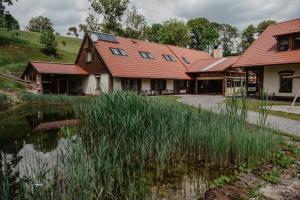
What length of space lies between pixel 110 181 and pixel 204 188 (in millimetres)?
1525

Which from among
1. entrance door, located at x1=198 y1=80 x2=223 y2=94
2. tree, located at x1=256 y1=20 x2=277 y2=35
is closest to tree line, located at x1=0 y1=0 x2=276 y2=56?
tree, located at x1=256 y1=20 x2=277 y2=35

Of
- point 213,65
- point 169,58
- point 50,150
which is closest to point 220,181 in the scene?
point 50,150

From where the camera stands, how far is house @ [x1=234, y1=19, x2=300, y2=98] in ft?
60.2

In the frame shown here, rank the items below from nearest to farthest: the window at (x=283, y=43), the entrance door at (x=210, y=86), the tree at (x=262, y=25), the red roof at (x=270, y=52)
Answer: the red roof at (x=270, y=52)
the window at (x=283, y=43)
the entrance door at (x=210, y=86)
the tree at (x=262, y=25)

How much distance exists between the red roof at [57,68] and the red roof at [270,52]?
14132 mm

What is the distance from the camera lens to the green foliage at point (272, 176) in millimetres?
4492

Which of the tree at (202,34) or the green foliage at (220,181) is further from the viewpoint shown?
the tree at (202,34)

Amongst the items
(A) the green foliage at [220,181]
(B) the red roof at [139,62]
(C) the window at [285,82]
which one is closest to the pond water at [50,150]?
(A) the green foliage at [220,181]

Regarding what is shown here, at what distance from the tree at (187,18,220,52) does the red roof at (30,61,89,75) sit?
3613cm

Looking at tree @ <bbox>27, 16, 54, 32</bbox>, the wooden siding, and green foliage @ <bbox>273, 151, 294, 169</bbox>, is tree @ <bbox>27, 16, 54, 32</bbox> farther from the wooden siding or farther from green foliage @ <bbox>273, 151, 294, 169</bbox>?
green foliage @ <bbox>273, 151, 294, 169</bbox>

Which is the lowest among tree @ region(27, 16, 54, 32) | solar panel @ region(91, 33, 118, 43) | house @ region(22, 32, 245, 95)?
house @ region(22, 32, 245, 95)

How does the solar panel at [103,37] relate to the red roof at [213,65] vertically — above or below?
above

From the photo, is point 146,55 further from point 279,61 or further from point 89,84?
point 279,61

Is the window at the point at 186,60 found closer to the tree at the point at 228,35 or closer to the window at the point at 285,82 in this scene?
the window at the point at 285,82
